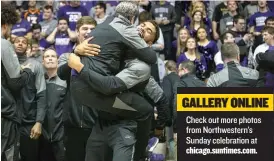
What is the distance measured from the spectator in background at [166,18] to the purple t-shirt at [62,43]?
2075 mm

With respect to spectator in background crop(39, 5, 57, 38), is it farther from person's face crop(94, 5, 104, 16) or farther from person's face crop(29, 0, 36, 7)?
person's face crop(94, 5, 104, 16)

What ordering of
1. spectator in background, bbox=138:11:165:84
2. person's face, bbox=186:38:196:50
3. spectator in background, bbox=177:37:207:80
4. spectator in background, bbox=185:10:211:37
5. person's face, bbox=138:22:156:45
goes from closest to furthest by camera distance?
1. person's face, bbox=138:22:156:45
2. spectator in background, bbox=138:11:165:84
3. spectator in background, bbox=177:37:207:80
4. person's face, bbox=186:38:196:50
5. spectator in background, bbox=185:10:211:37

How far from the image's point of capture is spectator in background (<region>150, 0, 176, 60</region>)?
14.1m

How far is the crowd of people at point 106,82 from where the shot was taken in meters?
6.39

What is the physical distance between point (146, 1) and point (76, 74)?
867cm

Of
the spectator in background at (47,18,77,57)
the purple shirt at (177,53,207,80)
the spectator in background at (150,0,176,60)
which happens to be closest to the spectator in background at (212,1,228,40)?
the spectator in background at (150,0,176,60)

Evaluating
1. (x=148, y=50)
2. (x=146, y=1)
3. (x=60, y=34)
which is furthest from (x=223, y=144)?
(x=146, y=1)

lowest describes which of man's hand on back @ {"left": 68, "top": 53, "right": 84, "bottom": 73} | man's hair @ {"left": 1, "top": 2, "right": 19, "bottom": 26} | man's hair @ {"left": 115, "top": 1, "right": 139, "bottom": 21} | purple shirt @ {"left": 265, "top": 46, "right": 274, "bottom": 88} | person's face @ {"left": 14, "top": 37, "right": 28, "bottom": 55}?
purple shirt @ {"left": 265, "top": 46, "right": 274, "bottom": 88}

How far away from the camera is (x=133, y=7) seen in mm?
6555

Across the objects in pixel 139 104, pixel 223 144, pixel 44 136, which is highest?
pixel 139 104

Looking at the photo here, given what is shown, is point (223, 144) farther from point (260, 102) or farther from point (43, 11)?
point (43, 11)

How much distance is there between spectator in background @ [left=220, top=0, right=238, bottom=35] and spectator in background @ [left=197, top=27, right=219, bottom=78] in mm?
1181

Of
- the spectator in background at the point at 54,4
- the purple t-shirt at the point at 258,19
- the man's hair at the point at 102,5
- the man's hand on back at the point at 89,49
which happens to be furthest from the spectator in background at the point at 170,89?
the spectator in background at the point at 54,4

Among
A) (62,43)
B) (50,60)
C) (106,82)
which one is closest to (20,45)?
(50,60)
